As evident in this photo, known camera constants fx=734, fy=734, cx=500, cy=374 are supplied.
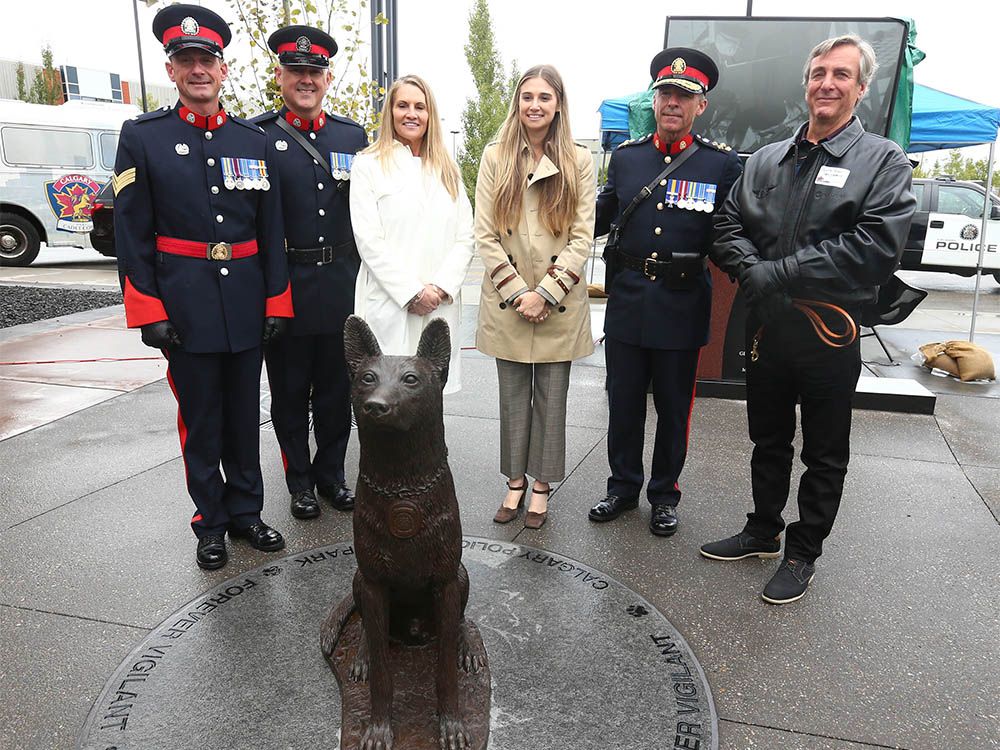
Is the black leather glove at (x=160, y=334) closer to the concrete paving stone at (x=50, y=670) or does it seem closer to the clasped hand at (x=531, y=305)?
the concrete paving stone at (x=50, y=670)

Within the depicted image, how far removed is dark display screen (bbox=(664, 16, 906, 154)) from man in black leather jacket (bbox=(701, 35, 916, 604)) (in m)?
3.91

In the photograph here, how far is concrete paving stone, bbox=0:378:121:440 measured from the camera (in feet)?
17.2

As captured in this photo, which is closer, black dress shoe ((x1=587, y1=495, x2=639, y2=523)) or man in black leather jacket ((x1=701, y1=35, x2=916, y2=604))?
man in black leather jacket ((x1=701, y1=35, x2=916, y2=604))

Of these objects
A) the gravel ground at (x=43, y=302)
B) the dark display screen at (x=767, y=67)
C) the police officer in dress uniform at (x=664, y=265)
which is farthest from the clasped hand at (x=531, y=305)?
the gravel ground at (x=43, y=302)

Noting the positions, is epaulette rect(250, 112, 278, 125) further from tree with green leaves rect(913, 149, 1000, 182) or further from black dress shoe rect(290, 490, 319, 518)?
tree with green leaves rect(913, 149, 1000, 182)

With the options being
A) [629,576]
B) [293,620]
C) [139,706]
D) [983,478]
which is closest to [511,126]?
[629,576]

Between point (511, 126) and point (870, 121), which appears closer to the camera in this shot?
point (511, 126)

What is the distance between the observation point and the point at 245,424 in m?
3.42

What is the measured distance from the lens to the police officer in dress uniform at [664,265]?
343 centimetres

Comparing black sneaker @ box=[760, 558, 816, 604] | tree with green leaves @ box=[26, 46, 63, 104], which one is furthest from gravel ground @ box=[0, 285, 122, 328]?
tree with green leaves @ box=[26, 46, 63, 104]

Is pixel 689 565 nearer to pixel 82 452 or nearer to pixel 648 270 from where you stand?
pixel 648 270

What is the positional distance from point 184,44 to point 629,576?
288 cm

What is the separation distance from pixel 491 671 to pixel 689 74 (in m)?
2.68

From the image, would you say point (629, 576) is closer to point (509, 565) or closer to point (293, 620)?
point (509, 565)
